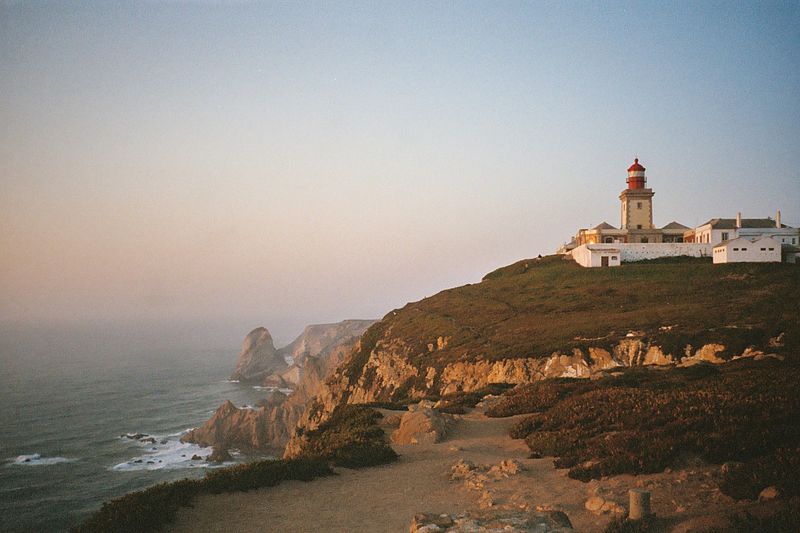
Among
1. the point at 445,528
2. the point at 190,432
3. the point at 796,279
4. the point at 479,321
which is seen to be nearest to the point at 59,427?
the point at 190,432

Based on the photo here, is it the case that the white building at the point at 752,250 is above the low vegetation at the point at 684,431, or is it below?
above

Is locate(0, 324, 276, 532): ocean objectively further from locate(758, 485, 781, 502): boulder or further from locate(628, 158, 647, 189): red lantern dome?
locate(628, 158, 647, 189): red lantern dome

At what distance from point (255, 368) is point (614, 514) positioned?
555ft

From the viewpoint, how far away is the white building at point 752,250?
221 feet

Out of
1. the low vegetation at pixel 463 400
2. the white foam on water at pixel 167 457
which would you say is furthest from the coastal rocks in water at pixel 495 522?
the white foam on water at pixel 167 457

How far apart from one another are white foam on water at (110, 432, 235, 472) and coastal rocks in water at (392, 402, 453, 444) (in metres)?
57.3

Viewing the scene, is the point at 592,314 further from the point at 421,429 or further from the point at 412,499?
the point at 412,499

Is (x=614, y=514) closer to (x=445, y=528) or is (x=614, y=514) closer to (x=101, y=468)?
(x=445, y=528)

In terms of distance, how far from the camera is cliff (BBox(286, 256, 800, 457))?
3706 cm

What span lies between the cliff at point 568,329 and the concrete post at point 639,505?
23.1 metres

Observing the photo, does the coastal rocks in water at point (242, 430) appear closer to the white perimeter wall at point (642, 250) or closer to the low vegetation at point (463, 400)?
the white perimeter wall at point (642, 250)

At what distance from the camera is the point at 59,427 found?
85.2m

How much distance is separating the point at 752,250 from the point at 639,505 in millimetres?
75788

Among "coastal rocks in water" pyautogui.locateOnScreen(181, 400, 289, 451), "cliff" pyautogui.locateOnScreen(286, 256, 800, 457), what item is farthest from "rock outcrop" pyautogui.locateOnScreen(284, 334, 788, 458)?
"coastal rocks in water" pyautogui.locateOnScreen(181, 400, 289, 451)
